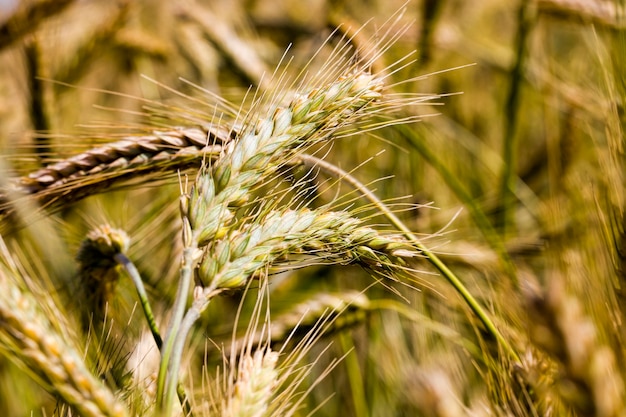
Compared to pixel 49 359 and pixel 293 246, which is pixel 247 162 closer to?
pixel 293 246

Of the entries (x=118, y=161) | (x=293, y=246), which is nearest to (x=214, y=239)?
(x=293, y=246)

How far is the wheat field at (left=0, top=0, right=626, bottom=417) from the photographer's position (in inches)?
21.4

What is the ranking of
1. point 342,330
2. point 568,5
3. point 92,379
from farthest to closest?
point 568,5 < point 342,330 < point 92,379

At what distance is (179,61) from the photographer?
243 centimetres

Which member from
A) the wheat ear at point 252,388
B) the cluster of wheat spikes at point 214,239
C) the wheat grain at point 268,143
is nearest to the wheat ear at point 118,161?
the cluster of wheat spikes at point 214,239

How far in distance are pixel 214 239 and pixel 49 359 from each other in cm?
15

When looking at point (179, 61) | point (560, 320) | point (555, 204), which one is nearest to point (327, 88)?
point (560, 320)

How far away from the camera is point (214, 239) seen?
53 centimetres

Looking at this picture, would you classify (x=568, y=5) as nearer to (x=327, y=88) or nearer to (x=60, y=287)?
(x=327, y=88)

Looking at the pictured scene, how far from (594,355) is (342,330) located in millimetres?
321

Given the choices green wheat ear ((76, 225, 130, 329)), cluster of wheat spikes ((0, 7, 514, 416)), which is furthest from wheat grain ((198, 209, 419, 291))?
green wheat ear ((76, 225, 130, 329))

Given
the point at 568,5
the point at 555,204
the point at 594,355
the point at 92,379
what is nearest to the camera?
the point at 92,379

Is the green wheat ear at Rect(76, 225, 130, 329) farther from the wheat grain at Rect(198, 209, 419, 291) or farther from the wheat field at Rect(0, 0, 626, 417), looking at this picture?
the wheat grain at Rect(198, 209, 419, 291)

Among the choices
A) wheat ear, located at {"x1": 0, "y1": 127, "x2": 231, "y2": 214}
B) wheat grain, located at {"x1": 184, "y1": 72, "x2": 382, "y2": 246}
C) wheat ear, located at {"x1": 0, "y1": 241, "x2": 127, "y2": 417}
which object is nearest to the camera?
wheat ear, located at {"x1": 0, "y1": 241, "x2": 127, "y2": 417}
